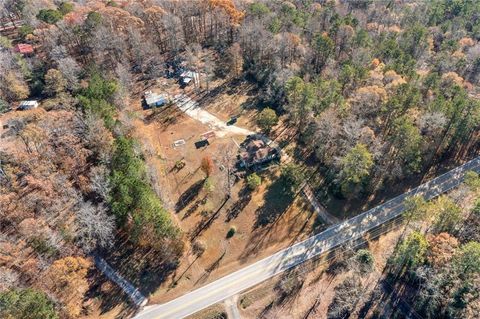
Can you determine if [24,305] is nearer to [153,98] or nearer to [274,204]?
[274,204]

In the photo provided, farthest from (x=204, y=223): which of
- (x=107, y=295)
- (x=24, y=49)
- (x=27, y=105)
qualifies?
(x=24, y=49)

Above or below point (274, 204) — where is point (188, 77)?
above

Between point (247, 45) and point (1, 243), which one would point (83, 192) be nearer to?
point (1, 243)

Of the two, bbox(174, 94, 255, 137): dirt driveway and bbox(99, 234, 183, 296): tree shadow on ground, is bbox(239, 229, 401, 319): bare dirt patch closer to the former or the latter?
bbox(99, 234, 183, 296): tree shadow on ground

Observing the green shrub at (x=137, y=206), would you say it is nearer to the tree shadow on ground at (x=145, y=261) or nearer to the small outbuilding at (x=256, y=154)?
the tree shadow on ground at (x=145, y=261)

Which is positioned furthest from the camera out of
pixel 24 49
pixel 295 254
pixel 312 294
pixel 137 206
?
pixel 24 49

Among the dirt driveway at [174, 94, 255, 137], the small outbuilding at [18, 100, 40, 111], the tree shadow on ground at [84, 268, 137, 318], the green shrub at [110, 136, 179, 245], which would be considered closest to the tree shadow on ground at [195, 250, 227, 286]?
the green shrub at [110, 136, 179, 245]
